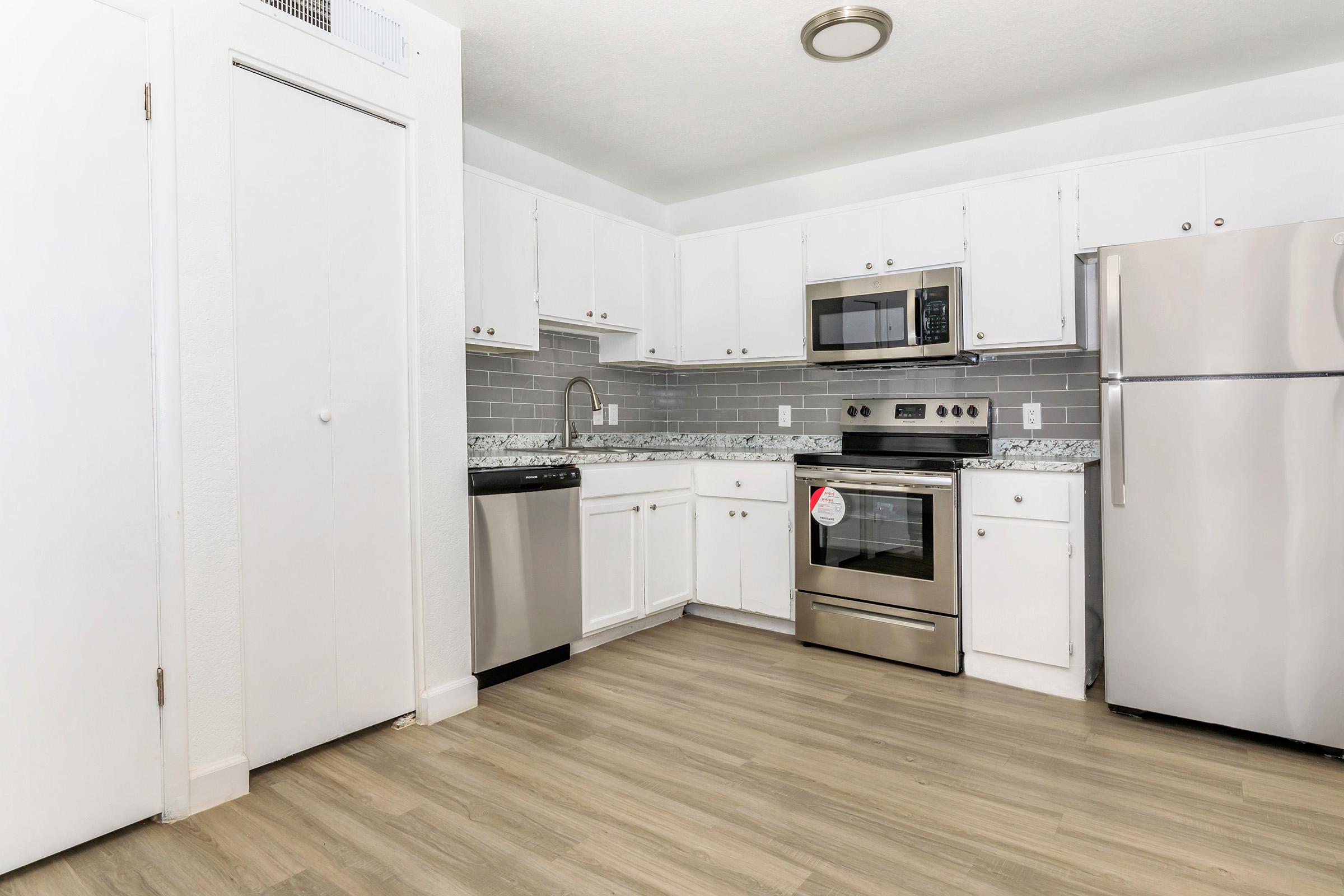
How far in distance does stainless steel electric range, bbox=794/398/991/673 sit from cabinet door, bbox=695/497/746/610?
0.37 meters

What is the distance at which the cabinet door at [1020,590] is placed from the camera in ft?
9.41

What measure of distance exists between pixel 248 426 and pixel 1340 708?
11.2 ft

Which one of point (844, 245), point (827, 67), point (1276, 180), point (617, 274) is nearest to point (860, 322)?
point (844, 245)

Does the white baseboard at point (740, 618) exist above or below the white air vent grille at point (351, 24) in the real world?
below

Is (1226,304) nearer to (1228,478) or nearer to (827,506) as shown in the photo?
(1228,478)

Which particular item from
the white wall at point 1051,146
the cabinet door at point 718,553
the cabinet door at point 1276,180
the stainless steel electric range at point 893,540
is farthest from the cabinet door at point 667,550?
the cabinet door at point 1276,180

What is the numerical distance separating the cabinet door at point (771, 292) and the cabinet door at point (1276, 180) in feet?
5.77

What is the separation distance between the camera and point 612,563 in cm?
345

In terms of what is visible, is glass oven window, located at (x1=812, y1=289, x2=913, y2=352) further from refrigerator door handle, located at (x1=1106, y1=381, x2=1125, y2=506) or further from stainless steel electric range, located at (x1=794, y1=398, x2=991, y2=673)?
refrigerator door handle, located at (x1=1106, y1=381, x2=1125, y2=506)

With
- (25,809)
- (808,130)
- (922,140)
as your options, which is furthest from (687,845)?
(922,140)

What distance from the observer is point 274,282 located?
2176 mm

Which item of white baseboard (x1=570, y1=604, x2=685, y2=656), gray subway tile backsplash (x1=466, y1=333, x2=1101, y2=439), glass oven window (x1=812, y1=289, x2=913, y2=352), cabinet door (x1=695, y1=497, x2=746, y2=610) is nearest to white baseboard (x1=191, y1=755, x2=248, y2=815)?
white baseboard (x1=570, y1=604, x2=685, y2=656)

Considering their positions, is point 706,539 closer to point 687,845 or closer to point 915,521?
point 915,521

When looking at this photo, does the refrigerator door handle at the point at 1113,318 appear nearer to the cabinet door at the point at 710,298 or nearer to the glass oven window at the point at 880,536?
the glass oven window at the point at 880,536
